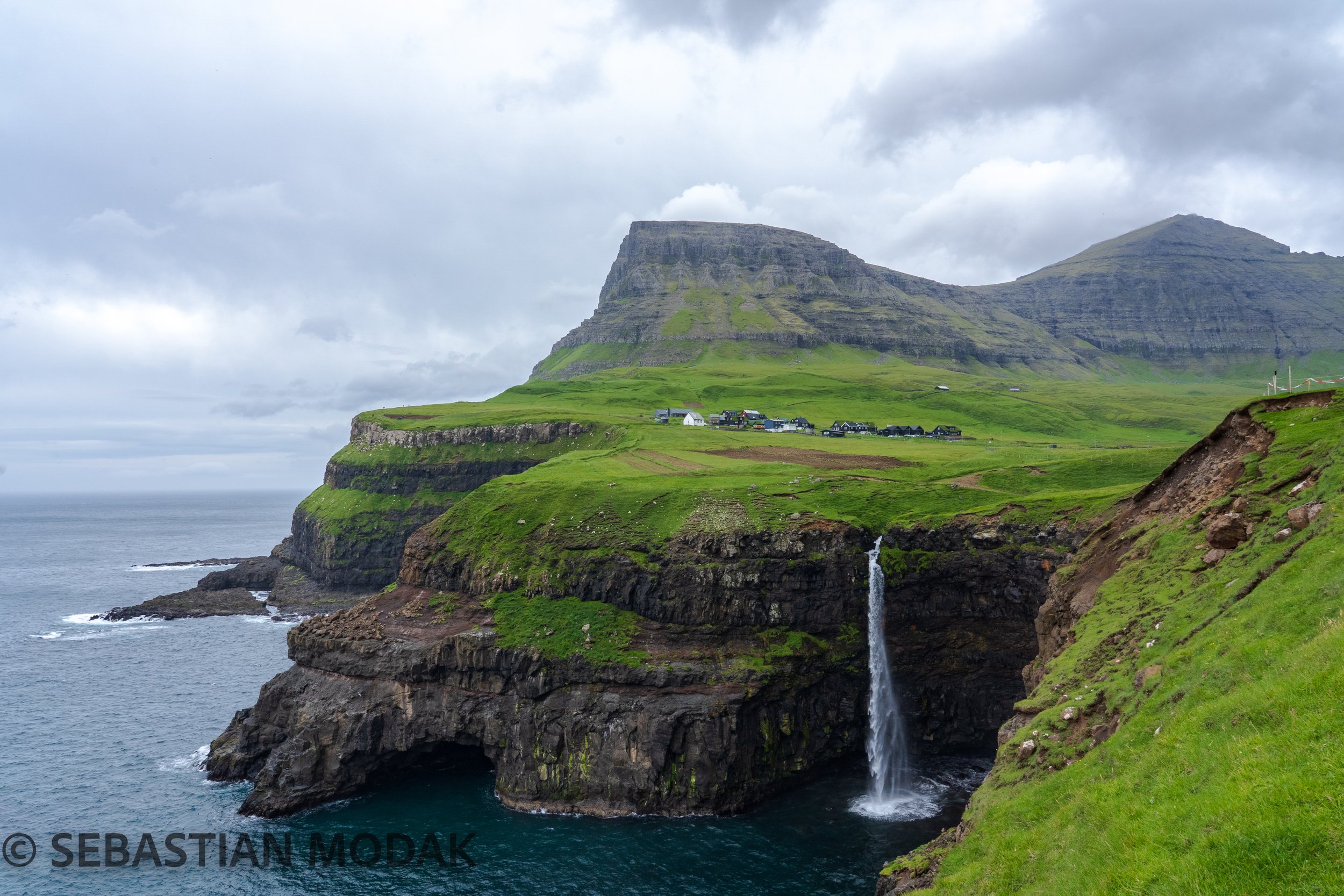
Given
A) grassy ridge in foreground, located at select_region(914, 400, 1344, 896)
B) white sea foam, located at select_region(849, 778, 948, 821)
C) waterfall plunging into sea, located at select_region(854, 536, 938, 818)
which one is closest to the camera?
grassy ridge in foreground, located at select_region(914, 400, 1344, 896)

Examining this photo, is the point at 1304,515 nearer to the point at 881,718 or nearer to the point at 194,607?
the point at 881,718

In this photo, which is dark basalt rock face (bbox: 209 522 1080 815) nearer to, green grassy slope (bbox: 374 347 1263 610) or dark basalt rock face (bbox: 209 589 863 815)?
dark basalt rock face (bbox: 209 589 863 815)

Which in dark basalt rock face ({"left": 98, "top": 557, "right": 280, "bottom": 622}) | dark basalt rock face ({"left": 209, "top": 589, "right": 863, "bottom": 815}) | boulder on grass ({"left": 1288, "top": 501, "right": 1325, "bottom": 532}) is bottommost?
dark basalt rock face ({"left": 209, "top": 589, "right": 863, "bottom": 815})

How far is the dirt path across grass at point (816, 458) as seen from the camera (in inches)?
3947

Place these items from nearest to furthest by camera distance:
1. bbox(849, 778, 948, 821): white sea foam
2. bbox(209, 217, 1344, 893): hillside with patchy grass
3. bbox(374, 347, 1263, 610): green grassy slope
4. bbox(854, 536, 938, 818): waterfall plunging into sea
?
1. bbox(209, 217, 1344, 893): hillside with patchy grass
2. bbox(849, 778, 948, 821): white sea foam
3. bbox(854, 536, 938, 818): waterfall plunging into sea
4. bbox(374, 347, 1263, 610): green grassy slope

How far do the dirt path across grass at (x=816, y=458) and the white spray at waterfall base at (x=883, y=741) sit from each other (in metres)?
29.3

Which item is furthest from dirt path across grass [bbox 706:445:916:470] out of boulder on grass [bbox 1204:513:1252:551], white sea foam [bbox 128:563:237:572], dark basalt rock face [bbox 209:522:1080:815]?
white sea foam [bbox 128:563:237:572]

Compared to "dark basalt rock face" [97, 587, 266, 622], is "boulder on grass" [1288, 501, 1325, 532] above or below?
above

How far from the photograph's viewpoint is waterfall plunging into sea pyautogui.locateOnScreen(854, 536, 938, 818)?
6006cm

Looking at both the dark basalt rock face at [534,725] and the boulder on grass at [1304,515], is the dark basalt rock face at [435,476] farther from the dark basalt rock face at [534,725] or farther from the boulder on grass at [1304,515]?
the boulder on grass at [1304,515]

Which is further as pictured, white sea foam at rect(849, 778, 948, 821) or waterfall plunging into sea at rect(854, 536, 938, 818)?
waterfall plunging into sea at rect(854, 536, 938, 818)

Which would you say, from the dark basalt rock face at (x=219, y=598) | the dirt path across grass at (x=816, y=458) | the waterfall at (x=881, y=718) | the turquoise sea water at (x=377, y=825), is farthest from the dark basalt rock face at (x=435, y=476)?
the waterfall at (x=881, y=718)

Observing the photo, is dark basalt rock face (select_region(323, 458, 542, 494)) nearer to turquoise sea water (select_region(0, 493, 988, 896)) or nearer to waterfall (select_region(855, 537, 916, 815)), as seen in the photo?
turquoise sea water (select_region(0, 493, 988, 896))

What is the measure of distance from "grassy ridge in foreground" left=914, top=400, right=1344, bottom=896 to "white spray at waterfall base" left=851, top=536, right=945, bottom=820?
30263 millimetres
